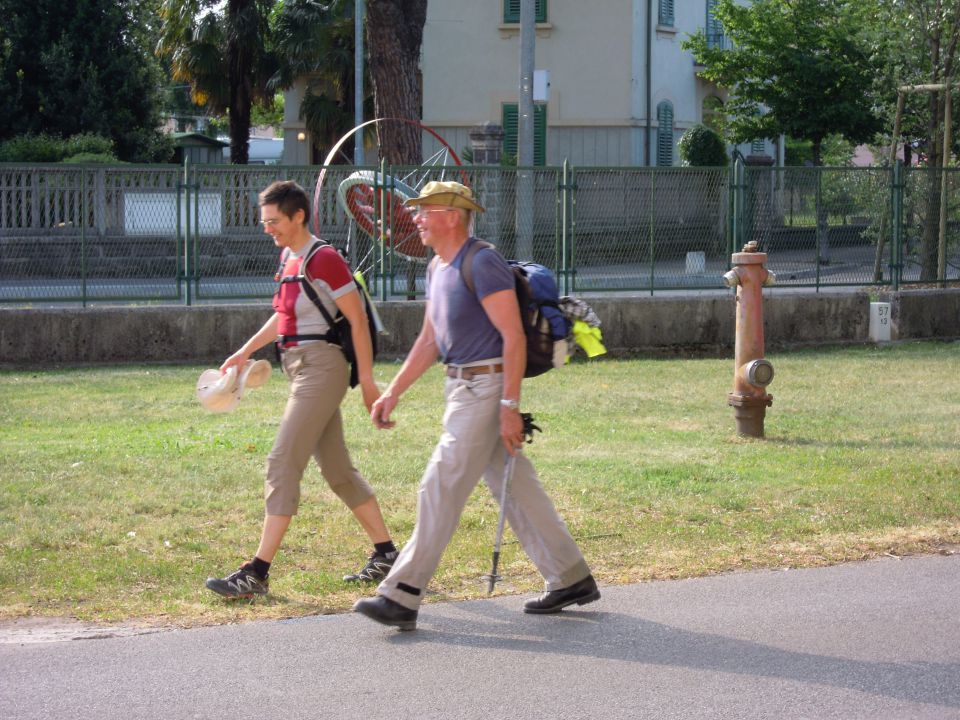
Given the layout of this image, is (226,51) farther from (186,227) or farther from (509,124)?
(186,227)

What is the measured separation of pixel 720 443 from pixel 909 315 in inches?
322

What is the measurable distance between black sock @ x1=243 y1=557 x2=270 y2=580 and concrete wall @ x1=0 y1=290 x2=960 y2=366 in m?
9.32

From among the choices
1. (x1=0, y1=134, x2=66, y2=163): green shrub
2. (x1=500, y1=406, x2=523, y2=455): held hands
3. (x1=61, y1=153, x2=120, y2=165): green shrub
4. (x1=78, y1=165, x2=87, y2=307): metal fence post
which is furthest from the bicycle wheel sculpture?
(x1=0, y1=134, x2=66, y2=163): green shrub

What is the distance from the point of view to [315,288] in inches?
242

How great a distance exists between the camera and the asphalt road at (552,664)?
16.0ft

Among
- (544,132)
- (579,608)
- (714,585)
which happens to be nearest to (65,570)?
(579,608)

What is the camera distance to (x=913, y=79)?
841 inches

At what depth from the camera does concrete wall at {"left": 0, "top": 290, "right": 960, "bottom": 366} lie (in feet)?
49.0

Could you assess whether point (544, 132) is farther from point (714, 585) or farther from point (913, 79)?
point (714, 585)

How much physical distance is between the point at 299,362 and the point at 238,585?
1.04m

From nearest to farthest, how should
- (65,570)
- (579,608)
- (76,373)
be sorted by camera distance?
(579,608), (65,570), (76,373)

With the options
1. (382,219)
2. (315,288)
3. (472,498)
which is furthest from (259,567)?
(382,219)

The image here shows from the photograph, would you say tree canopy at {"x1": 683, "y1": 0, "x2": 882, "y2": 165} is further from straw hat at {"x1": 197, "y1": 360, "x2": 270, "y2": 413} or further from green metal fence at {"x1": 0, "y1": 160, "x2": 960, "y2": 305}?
straw hat at {"x1": 197, "y1": 360, "x2": 270, "y2": 413}

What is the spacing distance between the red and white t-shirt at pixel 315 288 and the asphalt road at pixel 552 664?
52.3 inches
